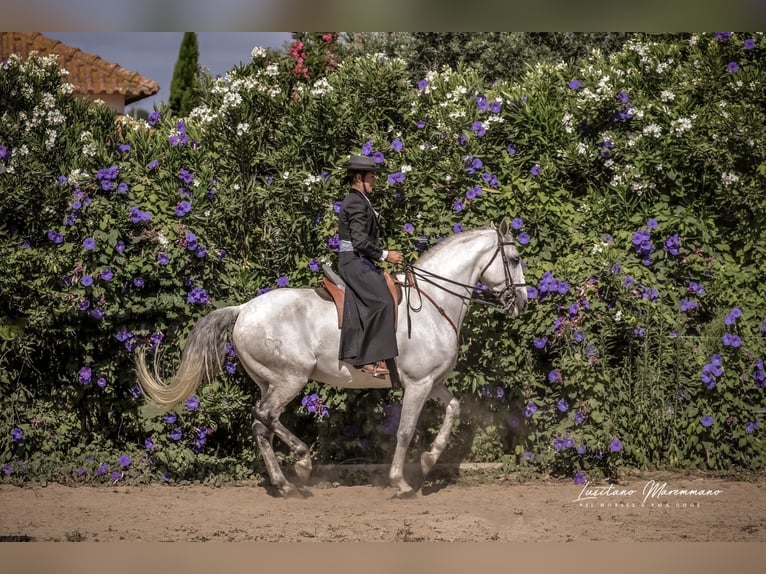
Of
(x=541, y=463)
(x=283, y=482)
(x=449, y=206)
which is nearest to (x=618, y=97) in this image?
(x=449, y=206)

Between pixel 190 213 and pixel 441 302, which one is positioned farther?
pixel 190 213

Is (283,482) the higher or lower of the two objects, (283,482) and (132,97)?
the lower

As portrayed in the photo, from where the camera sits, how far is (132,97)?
17.2 meters

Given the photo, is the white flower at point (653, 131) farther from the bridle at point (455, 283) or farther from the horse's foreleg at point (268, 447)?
the horse's foreleg at point (268, 447)

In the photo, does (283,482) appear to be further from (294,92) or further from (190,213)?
(294,92)

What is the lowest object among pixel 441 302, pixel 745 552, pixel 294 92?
pixel 745 552

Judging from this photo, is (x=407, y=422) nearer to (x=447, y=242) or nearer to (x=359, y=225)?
(x=447, y=242)

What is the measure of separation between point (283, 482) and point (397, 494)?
3.14 feet

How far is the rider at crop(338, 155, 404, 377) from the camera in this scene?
7246mm

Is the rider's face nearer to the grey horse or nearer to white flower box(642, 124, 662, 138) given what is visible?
the grey horse

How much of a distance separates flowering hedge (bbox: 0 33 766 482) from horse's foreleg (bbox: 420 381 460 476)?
2.71 feet

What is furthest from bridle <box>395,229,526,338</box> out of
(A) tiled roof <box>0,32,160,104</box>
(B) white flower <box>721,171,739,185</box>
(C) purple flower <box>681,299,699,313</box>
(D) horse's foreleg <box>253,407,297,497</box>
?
(A) tiled roof <box>0,32,160,104</box>

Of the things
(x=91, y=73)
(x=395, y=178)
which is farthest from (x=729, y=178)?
(x=91, y=73)

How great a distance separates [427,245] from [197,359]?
7.78 feet
